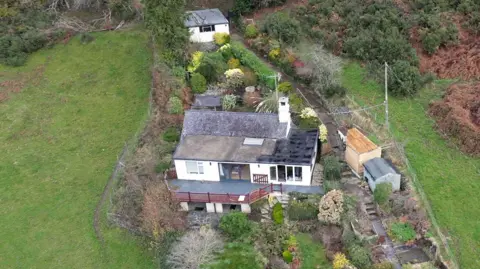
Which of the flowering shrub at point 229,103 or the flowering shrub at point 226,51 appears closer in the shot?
the flowering shrub at point 229,103

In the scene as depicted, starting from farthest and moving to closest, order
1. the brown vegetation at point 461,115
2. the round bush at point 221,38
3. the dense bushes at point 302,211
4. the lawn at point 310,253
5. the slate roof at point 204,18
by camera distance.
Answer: the slate roof at point 204,18 < the round bush at point 221,38 < the brown vegetation at point 461,115 < the dense bushes at point 302,211 < the lawn at point 310,253

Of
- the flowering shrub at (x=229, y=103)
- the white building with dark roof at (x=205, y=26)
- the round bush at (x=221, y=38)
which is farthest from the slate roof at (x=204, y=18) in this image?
the flowering shrub at (x=229, y=103)

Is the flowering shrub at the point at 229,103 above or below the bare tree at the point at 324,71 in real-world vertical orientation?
below

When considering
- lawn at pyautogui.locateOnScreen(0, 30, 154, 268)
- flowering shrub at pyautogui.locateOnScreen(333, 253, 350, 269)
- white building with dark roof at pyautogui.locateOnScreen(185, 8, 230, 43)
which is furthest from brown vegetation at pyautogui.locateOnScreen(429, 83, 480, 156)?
lawn at pyautogui.locateOnScreen(0, 30, 154, 268)

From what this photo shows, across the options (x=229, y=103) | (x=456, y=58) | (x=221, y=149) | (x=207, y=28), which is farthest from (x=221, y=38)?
(x=456, y=58)

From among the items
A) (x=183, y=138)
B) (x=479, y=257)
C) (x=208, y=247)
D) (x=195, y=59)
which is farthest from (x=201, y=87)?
(x=479, y=257)

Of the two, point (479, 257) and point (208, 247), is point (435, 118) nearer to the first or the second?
point (479, 257)

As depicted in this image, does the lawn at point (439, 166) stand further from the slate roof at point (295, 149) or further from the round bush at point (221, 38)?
the round bush at point (221, 38)
